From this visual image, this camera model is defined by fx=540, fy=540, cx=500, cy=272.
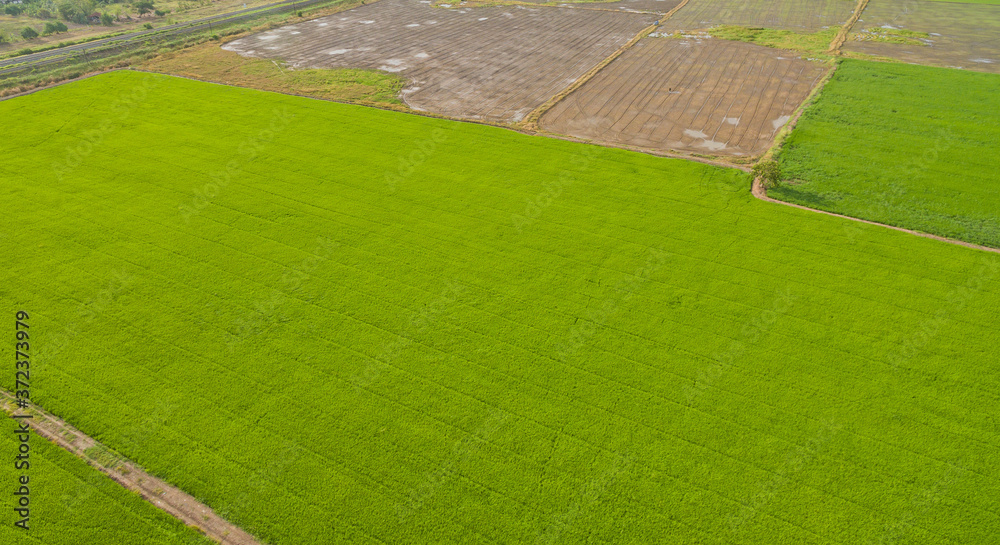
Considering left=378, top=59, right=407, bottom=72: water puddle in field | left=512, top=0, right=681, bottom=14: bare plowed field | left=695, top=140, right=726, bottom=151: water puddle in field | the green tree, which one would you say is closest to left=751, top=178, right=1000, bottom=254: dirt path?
left=695, top=140, right=726, bottom=151: water puddle in field

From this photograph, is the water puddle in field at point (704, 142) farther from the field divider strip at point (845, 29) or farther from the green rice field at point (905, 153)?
the field divider strip at point (845, 29)

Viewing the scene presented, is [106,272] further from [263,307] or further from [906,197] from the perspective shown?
[906,197]

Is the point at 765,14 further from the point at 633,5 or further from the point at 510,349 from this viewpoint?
the point at 510,349

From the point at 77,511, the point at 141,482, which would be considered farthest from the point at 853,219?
the point at 77,511

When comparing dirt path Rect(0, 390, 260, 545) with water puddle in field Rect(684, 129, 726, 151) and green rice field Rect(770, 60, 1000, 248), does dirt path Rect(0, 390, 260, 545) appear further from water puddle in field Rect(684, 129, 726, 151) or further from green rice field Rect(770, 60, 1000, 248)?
water puddle in field Rect(684, 129, 726, 151)

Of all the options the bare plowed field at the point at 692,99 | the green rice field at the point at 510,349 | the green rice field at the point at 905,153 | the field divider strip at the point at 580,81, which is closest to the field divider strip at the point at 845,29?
the bare plowed field at the point at 692,99

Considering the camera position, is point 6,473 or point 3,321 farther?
point 3,321

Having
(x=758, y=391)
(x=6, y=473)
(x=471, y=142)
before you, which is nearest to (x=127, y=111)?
(x=471, y=142)
